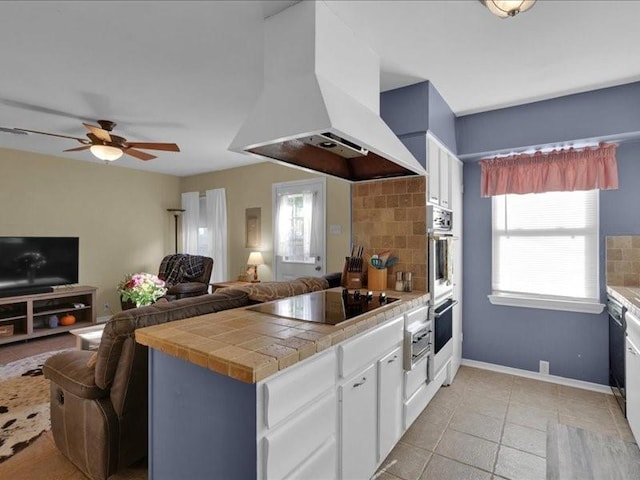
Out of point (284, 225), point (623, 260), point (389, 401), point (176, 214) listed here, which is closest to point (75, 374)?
point (389, 401)

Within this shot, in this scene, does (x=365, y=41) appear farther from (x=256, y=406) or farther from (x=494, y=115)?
(x=256, y=406)

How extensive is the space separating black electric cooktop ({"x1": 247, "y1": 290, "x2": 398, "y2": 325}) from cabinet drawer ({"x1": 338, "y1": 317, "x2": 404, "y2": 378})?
118mm

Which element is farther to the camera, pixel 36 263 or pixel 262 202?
pixel 262 202

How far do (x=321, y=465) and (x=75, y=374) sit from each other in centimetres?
141

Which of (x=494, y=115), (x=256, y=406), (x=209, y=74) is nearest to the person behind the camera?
(x=256, y=406)

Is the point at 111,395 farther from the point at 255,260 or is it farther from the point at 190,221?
the point at 190,221

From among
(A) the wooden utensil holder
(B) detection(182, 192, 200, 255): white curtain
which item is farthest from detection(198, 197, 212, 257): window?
(A) the wooden utensil holder

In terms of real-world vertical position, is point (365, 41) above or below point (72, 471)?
above

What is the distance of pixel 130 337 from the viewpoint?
1645mm

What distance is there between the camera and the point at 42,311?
175 inches

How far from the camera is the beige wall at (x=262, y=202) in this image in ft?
14.1

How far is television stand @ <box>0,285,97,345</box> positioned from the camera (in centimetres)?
412

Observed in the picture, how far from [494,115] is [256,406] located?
3.26 m

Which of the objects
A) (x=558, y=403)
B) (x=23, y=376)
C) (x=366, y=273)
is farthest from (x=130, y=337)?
(x=558, y=403)
